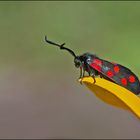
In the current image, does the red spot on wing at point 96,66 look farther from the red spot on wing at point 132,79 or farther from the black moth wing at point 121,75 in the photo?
the red spot on wing at point 132,79

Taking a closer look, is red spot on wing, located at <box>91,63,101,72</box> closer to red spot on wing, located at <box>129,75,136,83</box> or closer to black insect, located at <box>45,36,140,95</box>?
black insect, located at <box>45,36,140,95</box>

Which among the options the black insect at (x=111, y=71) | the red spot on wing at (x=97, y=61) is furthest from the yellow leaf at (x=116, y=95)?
the red spot on wing at (x=97, y=61)

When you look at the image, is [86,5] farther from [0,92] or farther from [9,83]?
[0,92]

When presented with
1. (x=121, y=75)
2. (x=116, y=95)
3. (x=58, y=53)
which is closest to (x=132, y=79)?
(x=121, y=75)

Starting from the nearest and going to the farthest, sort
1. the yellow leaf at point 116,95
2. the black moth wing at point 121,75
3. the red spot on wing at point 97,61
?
the yellow leaf at point 116,95, the black moth wing at point 121,75, the red spot on wing at point 97,61

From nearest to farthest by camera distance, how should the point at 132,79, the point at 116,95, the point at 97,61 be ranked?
the point at 116,95 → the point at 132,79 → the point at 97,61

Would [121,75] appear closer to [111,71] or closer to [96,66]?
[111,71]

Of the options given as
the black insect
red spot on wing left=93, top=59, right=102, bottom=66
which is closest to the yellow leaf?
the black insect

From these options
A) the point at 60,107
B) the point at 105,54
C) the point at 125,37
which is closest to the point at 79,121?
the point at 60,107
